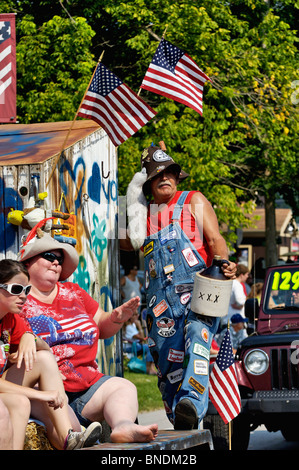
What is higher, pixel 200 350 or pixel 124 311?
pixel 124 311

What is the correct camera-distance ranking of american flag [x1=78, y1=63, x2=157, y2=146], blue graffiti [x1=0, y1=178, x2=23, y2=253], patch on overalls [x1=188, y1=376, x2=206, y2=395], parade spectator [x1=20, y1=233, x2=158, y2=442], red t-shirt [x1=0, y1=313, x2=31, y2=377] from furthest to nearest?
american flag [x1=78, y1=63, x2=157, y2=146], blue graffiti [x1=0, y1=178, x2=23, y2=253], patch on overalls [x1=188, y1=376, x2=206, y2=395], parade spectator [x1=20, y1=233, x2=158, y2=442], red t-shirt [x1=0, y1=313, x2=31, y2=377]

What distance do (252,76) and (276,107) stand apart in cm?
77

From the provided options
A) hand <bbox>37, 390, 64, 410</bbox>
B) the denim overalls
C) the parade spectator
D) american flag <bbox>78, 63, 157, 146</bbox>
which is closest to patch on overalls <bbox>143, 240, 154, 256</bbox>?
the denim overalls

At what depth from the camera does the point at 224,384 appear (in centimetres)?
651

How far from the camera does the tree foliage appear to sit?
13.8 m

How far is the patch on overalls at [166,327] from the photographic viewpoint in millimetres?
5898

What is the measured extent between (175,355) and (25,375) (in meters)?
1.67

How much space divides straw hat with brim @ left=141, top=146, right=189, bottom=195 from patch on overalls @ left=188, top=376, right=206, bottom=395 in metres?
1.48

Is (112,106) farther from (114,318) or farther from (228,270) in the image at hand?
(114,318)

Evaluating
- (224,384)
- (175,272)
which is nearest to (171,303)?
(175,272)

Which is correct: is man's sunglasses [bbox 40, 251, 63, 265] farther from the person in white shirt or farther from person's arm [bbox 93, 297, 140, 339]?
the person in white shirt

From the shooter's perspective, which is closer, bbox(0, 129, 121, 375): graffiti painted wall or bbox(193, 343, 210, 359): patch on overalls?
bbox(193, 343, 210, 359): patch on overalls

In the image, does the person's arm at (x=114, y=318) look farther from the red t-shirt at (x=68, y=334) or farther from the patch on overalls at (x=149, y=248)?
the patch on overalls at (x=149, y=248)

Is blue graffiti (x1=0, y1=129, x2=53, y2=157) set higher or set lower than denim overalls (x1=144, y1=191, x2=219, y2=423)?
higher
